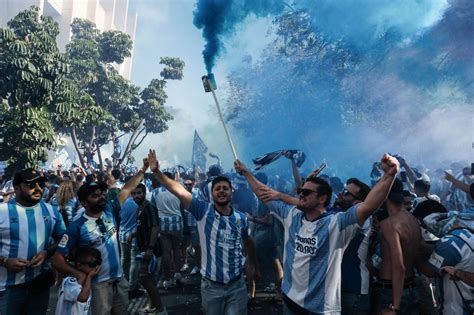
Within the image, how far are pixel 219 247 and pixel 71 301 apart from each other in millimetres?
1404

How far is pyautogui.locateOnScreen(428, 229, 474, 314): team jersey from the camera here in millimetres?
2938

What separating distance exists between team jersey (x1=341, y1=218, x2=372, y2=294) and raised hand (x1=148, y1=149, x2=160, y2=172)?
1950 mm

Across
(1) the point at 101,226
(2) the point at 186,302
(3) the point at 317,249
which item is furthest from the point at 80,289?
(2) the point at 186,302

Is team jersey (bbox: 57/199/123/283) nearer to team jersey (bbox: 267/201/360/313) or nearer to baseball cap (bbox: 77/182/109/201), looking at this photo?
baseball cap (bbox: 77/182/109/201)

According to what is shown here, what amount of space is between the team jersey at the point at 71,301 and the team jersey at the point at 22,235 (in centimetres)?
44

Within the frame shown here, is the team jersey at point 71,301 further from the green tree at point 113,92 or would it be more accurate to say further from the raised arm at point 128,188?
the green tree at point 113,92

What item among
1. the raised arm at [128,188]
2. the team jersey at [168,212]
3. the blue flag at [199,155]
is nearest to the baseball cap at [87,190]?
the raised arm at [128,188]

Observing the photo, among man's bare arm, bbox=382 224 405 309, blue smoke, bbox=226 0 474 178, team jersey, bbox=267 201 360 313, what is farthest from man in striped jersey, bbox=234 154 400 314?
blue smoke, bbox=226 0 474 178

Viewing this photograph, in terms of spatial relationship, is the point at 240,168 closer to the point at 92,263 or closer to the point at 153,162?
the point at 153,162

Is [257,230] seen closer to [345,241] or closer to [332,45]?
[345,241]

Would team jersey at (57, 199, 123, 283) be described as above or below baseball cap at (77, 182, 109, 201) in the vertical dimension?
below

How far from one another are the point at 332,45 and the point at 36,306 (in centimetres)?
1996

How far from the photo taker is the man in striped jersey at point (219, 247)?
150 inches

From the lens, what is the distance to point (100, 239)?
3.81 m
